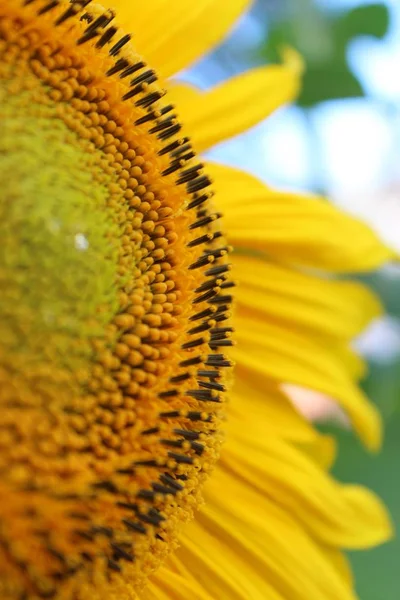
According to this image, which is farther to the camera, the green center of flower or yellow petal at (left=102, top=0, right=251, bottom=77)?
yellow petal at (left=102, top=0, right=251, bottom=77)

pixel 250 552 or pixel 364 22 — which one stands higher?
pixel 364 22

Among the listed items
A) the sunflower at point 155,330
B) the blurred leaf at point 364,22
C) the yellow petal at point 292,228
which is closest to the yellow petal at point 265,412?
the sunflower at point 155,330

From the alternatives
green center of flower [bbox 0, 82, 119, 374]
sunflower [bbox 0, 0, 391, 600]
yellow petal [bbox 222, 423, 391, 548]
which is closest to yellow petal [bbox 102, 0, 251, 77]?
sunflower [bbox 0, 0, 391, 600]

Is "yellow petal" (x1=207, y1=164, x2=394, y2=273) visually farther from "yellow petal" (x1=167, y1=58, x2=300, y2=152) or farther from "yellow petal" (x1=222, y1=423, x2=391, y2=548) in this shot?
"yellow petal" (x1=222, y1=423, x2=391, y2=548)

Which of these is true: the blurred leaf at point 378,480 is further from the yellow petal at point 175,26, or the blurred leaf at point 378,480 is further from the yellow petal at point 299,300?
the yellow petal at point 175,26

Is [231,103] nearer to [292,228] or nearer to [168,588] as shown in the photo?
[292,228]

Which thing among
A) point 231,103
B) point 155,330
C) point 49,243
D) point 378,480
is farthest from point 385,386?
point 49,243
